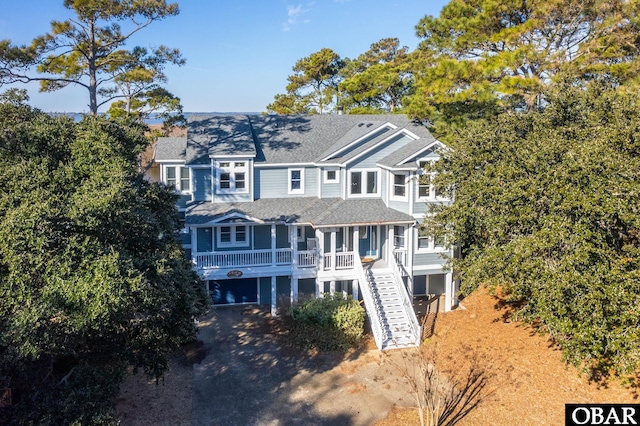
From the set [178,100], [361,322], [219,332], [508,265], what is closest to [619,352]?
[508,265]

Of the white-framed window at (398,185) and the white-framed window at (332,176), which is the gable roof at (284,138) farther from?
the white-framed window at (398,185)

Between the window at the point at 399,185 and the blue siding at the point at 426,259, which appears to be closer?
the window at the point at 399,185

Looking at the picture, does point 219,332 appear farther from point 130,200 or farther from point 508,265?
point 508,265

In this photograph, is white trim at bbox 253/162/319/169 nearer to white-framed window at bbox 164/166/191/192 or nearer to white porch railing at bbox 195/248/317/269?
white porch railing at bbox 195/248/317/269

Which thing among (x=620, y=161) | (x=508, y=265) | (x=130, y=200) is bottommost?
(x=508, y=265)

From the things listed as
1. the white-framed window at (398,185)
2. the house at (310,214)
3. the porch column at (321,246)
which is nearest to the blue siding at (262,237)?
the house at (310,214)

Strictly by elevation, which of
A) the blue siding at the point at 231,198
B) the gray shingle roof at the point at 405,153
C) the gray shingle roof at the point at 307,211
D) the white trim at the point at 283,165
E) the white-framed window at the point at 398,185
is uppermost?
the gray shingle roof at the point at 405,153
